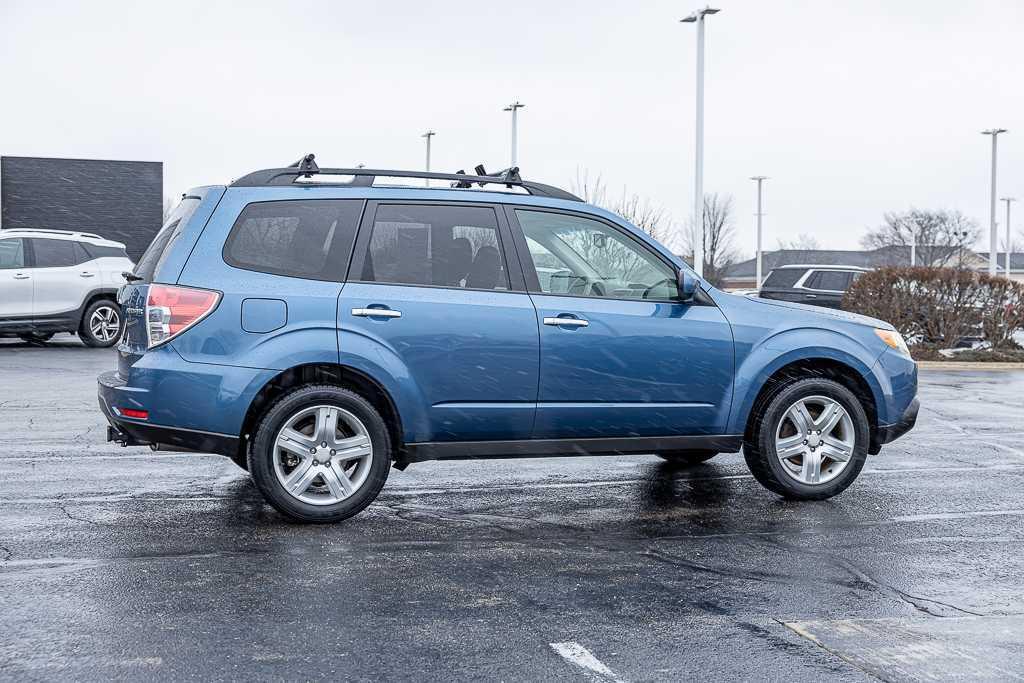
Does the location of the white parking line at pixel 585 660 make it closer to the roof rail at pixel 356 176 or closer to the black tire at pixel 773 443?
the black tire at pixel 773 443

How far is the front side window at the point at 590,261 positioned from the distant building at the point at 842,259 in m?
91.6

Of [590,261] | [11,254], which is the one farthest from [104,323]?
[590,261]

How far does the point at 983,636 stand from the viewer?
4809 millimetres

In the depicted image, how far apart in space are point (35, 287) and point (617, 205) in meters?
23.7

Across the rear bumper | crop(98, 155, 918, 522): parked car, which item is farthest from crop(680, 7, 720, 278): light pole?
the rear bumper

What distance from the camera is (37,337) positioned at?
2116cm

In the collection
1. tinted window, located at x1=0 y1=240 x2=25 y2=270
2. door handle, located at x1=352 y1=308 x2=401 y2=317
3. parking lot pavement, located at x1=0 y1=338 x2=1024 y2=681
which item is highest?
tinted window, located at x1=0 y1=240 x2=25 y2=270

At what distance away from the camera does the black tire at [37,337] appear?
20695 mm

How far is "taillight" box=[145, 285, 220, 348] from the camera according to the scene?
21.0 ft

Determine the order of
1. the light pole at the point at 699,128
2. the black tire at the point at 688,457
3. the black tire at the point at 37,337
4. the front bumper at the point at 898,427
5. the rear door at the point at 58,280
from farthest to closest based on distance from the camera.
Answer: the light pole at the point at 699,128, the black tire at the point at 37,337, the rear door at the point at 58,280, the black tire at the point at 688,457, the front bumper at the point at 898,427

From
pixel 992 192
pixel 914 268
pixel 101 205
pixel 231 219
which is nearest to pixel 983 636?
pixel 231 219

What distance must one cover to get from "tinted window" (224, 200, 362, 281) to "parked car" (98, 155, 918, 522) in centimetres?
1

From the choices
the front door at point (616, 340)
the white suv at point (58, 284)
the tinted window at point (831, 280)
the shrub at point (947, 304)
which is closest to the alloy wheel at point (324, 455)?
the front door at point (616, 340)

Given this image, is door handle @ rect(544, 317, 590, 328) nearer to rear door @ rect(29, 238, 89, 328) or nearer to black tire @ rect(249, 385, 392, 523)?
black tire @ rect(249, 385, 392, 523)
